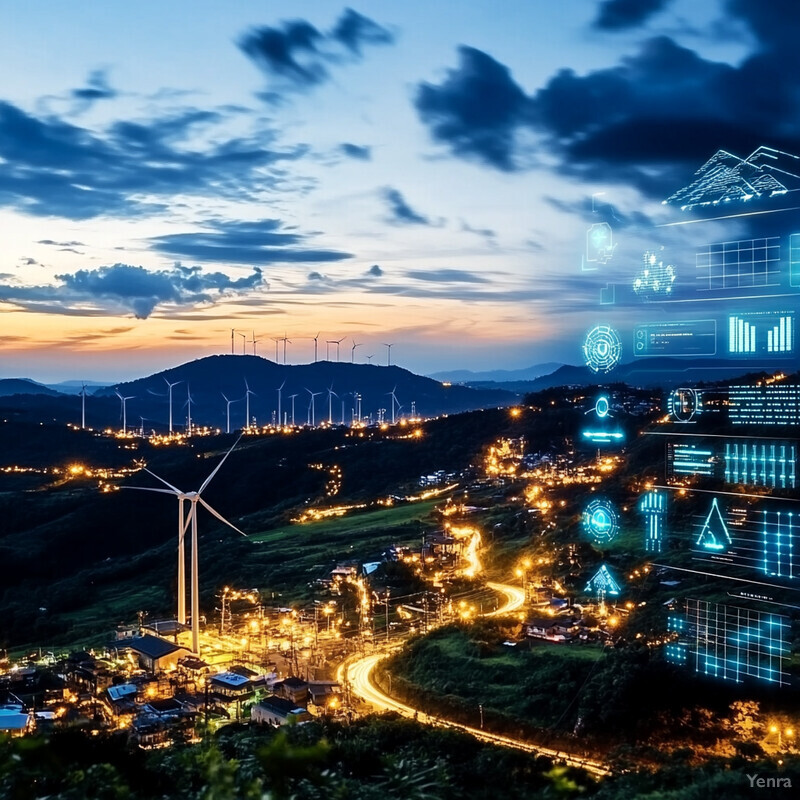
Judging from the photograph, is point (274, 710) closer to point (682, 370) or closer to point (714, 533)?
point (714, 533)

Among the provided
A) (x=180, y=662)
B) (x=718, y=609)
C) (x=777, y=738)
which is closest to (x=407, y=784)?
(x=718, y=609)

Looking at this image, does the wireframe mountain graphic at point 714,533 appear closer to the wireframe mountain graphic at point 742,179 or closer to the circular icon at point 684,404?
the circular icon at point 684,404

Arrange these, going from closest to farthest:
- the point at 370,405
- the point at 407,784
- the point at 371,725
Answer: the point at 407,784, the point at 371,725, the point at 370,405

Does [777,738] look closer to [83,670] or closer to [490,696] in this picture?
[490,696]
